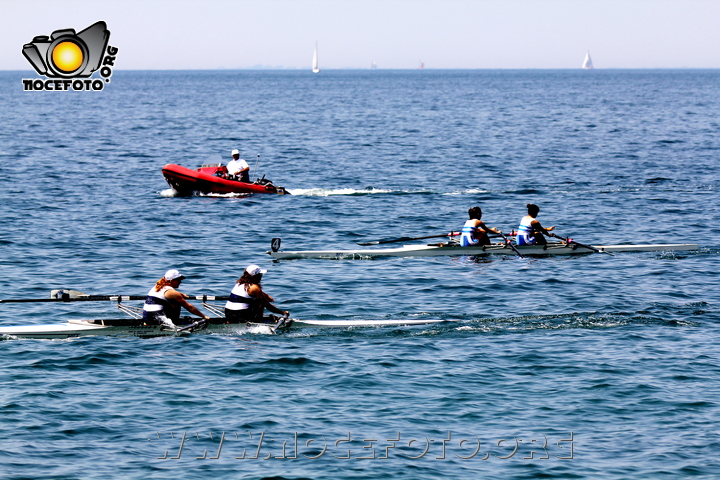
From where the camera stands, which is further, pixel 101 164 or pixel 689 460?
pixel 101 164

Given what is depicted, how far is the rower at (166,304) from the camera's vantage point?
1922 cm

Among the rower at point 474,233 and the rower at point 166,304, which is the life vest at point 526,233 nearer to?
the rower at point 474,233

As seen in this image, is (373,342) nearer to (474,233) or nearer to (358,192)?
(474,233)

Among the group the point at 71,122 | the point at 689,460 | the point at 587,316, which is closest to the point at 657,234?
the point at 587,316

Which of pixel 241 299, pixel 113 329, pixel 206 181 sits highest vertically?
pixel 206 181

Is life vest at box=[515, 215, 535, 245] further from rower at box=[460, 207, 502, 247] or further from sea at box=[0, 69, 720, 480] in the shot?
rower at box=[460, 207, 502, 247]

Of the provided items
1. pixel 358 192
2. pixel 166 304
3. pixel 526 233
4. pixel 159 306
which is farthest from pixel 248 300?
pixel 358 192

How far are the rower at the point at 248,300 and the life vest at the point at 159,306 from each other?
1.15m

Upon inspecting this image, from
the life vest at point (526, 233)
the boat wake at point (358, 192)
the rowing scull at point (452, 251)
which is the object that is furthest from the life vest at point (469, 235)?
the boat wake at point (358, 192)

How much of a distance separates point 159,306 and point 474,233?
467 inches

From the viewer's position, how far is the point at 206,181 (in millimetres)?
40250

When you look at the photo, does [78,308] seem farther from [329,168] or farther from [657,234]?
[329,168]

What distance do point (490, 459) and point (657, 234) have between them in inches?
821

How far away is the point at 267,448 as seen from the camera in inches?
571
